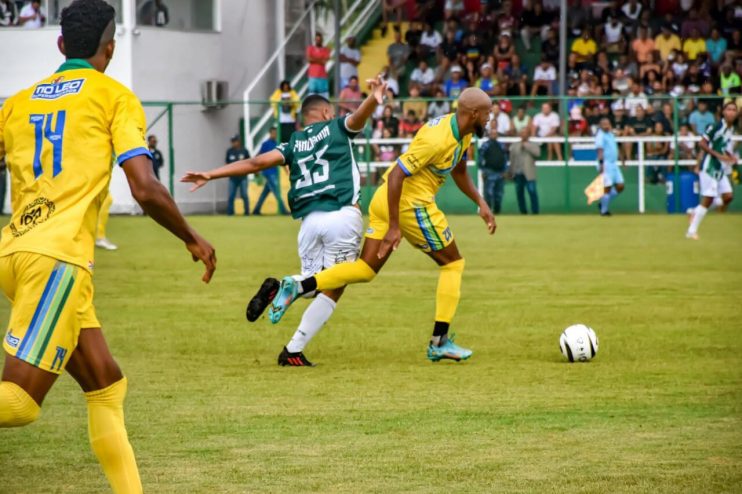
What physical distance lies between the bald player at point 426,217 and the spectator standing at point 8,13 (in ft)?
89.3

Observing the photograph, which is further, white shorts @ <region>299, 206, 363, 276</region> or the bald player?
white shorts @ <region>299, 206, 363, 276</region>

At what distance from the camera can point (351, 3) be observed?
→ 41.9 meters

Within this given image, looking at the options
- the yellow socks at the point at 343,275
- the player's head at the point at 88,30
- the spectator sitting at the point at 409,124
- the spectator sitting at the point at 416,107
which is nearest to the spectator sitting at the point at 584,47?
the spectator sitting at the point at 416,107

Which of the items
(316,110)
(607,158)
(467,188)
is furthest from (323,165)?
(607,158)

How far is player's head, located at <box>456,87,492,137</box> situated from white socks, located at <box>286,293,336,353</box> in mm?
1713

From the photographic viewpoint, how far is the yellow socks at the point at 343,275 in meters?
10.0

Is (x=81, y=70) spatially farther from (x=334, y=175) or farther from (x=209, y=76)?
(x=209, y=76)

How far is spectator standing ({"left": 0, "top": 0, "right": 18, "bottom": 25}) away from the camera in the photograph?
116 ft

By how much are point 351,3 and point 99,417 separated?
37.7m

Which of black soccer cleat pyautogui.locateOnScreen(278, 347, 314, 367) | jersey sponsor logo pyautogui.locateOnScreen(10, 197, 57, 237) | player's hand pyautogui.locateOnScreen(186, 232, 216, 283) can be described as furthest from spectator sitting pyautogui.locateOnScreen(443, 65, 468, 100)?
jersey sponsor logo pyautogui.locateOnScreen(10, 197, 57, 237)

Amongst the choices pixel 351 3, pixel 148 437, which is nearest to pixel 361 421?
pixel 148 437

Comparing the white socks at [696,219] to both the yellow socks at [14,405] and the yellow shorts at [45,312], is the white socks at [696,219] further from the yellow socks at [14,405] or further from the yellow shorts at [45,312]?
the yellow socks at [14,405]

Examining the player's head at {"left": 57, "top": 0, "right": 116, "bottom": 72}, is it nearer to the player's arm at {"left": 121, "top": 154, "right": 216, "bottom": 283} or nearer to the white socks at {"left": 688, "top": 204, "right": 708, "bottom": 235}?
the player's arm at {"left": 121, "top": 154, "right": 216, "bottom": 283}

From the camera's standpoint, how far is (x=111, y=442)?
5188mm
